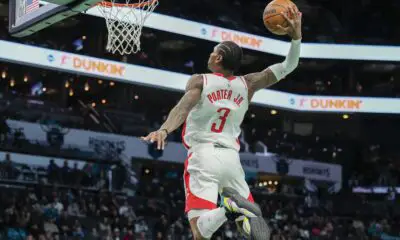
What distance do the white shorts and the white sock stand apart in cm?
16

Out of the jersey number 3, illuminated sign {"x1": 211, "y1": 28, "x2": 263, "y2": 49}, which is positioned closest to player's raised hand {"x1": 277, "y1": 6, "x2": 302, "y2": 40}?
the jersey number 3

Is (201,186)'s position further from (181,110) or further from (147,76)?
(147,76)

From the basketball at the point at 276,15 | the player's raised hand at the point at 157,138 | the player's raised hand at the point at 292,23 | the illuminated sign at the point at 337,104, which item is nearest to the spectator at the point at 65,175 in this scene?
the illuminated sign at the point at 337,104

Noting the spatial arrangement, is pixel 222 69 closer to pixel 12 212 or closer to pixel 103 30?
pixel 12 212

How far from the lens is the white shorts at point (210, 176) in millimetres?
6289

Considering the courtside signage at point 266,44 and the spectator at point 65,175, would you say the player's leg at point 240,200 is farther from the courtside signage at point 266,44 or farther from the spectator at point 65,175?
the courtside signage at point 266,44

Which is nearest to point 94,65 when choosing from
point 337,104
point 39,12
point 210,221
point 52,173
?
point 52,173

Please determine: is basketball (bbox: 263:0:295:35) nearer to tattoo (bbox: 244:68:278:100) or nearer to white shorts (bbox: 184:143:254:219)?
tattoo (bbox: 244:68:278:100)

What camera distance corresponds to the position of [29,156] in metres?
24.9

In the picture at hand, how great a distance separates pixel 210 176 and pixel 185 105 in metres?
0.63

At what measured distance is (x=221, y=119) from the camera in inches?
254

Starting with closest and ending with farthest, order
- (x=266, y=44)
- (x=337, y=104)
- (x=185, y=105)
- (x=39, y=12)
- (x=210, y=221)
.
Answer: (x=210, y=221), (x=185, y=105), (x=39, y=12), (x=266, y=44), (x=337, y=104)

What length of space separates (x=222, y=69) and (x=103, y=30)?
1112 inches

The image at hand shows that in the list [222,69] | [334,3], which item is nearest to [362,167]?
[334,3]
